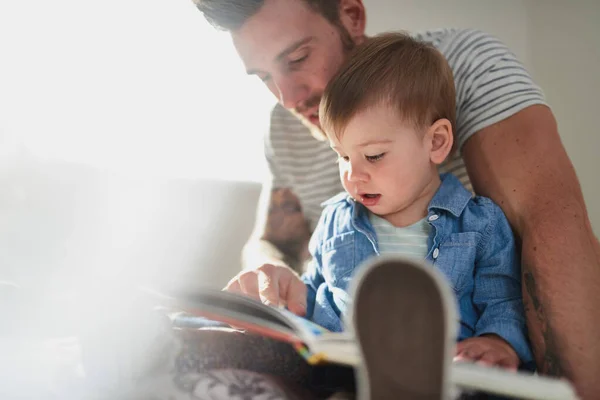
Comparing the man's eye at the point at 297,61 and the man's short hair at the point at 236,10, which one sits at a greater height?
the man's short hair at the point at 236,10

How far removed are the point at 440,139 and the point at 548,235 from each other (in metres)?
0.24

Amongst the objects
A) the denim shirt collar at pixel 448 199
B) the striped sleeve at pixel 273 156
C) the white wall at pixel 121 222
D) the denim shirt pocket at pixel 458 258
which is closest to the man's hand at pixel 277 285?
the denim shirt collar at pixel 448 199

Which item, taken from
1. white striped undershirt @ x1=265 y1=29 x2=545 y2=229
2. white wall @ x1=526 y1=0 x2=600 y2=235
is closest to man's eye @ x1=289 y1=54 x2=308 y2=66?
white striped undershirt @ x1=265 y1=29 x2=545 y2=229

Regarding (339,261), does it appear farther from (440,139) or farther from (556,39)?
(556,39)

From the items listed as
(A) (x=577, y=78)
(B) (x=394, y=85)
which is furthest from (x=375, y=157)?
(A) (x=577, y=78)

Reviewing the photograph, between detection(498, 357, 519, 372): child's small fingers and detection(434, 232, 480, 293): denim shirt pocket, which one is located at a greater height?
detection(434, 232, 480, 293): denim shirt pocket

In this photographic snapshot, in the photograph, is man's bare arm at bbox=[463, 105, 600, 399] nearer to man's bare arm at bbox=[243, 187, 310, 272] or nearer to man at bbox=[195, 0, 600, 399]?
man at bbox=[195, 0, 600, 399]

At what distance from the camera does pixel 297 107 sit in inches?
55.0

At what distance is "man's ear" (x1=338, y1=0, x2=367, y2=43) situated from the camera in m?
1.43

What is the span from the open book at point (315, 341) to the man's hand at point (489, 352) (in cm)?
23

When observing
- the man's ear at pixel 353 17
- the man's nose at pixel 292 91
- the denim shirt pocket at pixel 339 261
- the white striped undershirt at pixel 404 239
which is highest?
the man's ear at pixel 353 17

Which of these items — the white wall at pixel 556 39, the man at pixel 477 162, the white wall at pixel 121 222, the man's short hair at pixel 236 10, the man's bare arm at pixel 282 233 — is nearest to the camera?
the man at pixel 477 162

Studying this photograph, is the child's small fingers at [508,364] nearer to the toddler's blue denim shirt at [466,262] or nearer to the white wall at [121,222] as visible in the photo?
the toddler's blue denim shirt at [466,262]

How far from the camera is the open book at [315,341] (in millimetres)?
556
